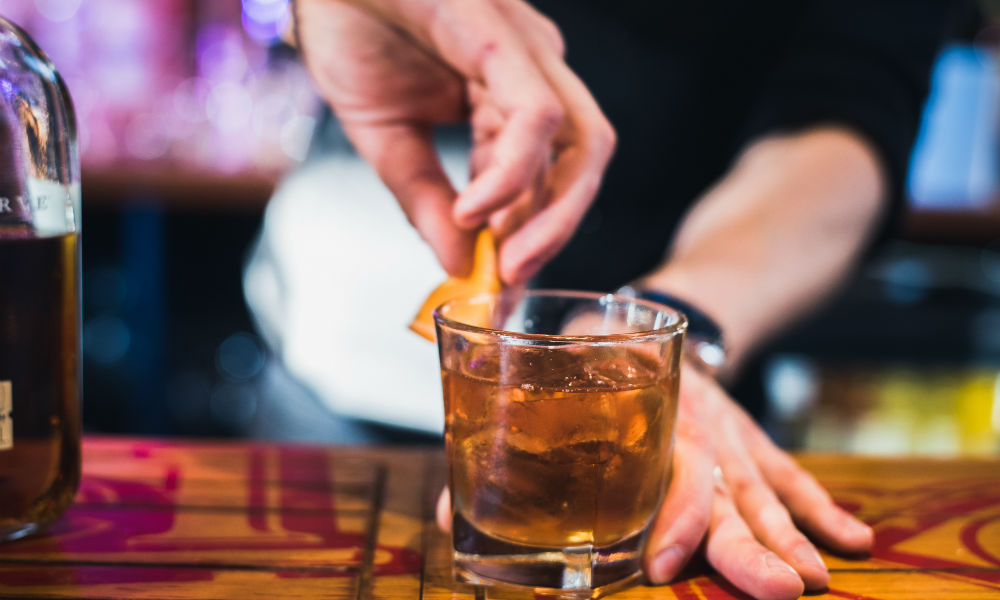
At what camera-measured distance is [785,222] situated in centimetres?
125

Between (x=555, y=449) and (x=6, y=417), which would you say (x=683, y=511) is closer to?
(x=555, y=449)

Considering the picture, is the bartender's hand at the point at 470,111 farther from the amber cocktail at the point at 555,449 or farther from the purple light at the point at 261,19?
the purple light at the point at 261,19

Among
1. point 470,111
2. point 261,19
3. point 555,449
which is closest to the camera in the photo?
point 555,449

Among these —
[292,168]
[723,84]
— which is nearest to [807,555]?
[723,84]

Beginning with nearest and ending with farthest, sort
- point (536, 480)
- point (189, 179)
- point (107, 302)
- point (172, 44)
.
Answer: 1. point (536, 480)
2. point (189, 179)
3. point (172, 44)
4. point (107, 302)

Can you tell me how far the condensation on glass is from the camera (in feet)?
1.86

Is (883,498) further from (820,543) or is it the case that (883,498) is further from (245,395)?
(245,395)

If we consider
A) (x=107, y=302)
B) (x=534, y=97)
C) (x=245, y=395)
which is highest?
(x=534, y=97)

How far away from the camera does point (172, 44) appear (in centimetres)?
265

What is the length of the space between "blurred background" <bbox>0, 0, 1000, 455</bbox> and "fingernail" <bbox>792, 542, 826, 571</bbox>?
1.64 meters

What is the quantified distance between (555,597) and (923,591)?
0.24 m

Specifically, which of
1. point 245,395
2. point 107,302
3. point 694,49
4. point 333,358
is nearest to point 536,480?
point 333,358

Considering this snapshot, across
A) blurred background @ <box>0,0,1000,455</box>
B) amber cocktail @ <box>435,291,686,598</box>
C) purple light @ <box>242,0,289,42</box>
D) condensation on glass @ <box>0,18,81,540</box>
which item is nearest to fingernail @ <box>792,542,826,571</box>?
amber cocktail @ <box>435,291,686,598</box>

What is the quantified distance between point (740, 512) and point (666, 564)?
0.10 m
